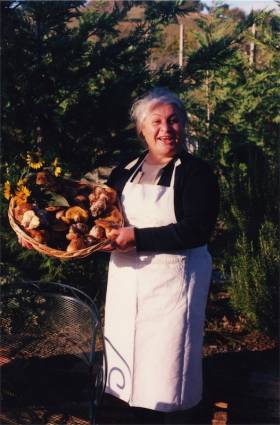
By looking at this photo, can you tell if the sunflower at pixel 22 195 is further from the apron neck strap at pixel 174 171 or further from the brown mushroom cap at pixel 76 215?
the apron neck strap at pixel 174 171

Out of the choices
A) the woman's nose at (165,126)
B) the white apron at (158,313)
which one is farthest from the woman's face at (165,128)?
the white apron at (158,313)

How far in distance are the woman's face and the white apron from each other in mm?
133

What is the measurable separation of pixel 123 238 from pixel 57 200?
1.07 feet

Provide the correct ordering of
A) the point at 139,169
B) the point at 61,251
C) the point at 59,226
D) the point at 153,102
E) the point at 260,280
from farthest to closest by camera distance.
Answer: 1. the point at 260,280
2. the point at 139,169
3. the point at 153,102
4. the point at 59,226
5. the point at 61,251

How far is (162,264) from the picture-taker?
6.50 ft

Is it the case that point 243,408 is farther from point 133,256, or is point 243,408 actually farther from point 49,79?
point 49,79

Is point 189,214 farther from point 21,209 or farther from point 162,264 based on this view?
point 21,209

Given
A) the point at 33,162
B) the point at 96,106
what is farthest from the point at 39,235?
the point at 96,106

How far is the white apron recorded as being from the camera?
1985 millimetres

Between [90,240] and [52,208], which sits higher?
[52,208]

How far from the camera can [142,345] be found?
2.05m

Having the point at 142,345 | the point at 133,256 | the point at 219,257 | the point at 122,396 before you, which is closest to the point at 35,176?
the point at 133,256

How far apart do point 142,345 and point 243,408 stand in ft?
2.87

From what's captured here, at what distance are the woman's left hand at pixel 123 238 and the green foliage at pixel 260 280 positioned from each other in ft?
4.38
